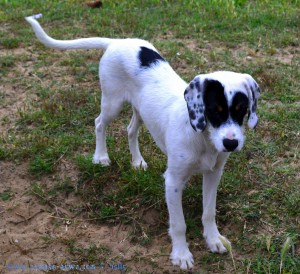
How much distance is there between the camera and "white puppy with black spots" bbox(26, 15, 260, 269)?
9.21ft

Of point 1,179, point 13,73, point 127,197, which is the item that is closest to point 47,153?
point 1,179

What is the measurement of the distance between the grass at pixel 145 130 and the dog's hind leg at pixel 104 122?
11 cm

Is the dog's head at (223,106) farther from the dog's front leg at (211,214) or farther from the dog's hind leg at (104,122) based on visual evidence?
the dog's hind leg at (104,122)

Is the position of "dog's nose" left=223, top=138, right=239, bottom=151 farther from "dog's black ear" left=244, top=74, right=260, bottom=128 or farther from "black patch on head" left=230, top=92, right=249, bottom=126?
"dog's black ear" left=244, top=74, right=260, bottom=128

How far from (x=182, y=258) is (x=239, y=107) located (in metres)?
1.19

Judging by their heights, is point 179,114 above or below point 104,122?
above

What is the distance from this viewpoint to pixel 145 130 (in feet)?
15.8

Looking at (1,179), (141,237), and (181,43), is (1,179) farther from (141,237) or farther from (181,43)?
(181,43)

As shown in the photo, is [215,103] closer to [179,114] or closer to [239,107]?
[239,107]

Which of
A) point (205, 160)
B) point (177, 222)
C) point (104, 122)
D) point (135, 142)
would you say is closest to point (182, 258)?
point (177, 222)

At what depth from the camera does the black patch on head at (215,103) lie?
278cm

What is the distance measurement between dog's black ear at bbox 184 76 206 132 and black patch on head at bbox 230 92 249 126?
0.19 metres

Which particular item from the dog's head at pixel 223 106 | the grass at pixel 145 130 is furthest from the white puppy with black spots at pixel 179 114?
the grass at pixel 145 130

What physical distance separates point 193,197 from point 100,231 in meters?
0.79
